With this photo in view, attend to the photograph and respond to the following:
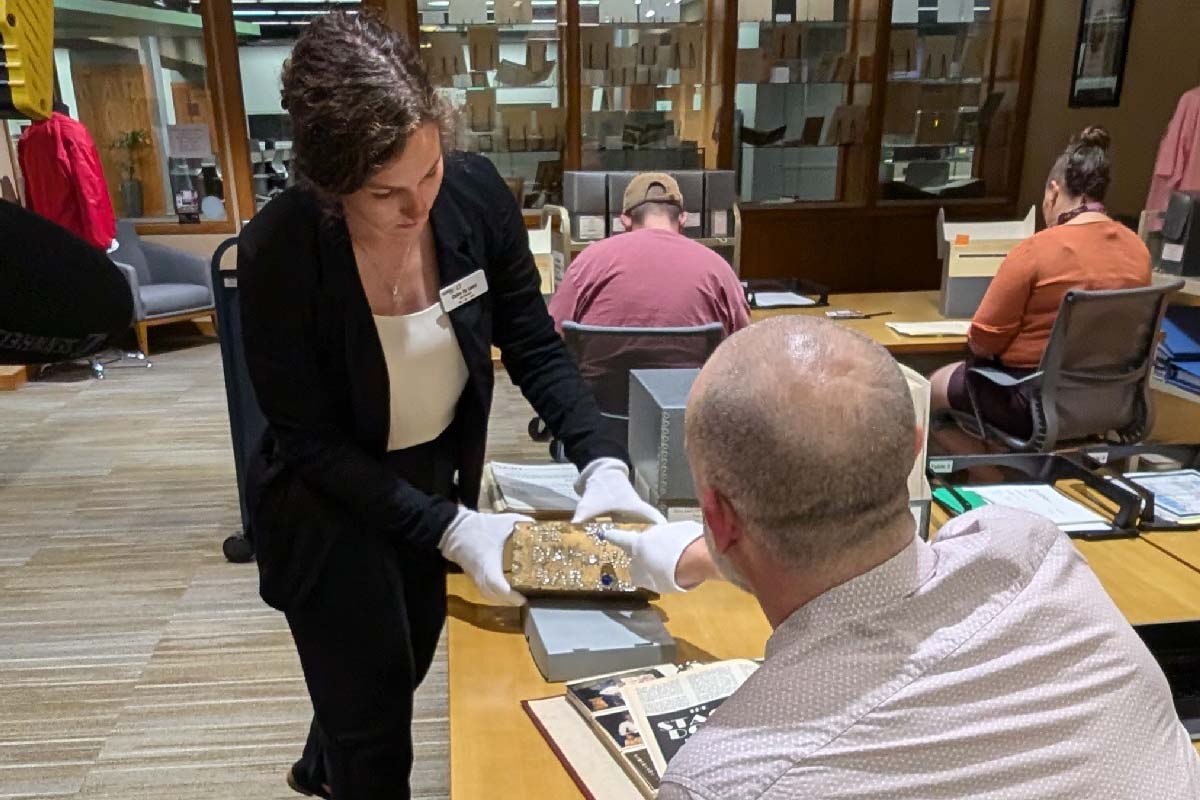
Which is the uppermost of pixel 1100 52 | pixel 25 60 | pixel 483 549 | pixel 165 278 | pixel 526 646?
pixel 1100 52

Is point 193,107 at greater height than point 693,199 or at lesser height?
greater

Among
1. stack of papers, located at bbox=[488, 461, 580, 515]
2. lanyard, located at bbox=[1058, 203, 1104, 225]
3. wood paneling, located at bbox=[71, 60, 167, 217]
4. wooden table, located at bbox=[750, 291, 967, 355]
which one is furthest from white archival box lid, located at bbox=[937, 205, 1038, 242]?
wood paneling, located at bbox=[71, 60, 167, 217]

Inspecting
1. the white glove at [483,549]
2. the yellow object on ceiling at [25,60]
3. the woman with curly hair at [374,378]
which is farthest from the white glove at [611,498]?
the yellow object on ceiling at [25,60]

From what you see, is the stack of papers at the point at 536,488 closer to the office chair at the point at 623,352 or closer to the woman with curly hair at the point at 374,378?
the woman with curly hair at the point at 374,378

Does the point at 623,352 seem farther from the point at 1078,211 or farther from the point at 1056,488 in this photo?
the point at 1078,211

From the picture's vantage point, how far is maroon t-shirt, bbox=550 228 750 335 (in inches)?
96.7

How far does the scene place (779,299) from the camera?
3.49 meters

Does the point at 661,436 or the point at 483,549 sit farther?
the point at 661,436

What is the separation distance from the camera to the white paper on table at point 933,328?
3.11m

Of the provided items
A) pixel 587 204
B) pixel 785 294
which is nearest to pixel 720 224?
pixel 785 294

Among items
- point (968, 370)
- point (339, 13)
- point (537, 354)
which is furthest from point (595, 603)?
point (968, 370)

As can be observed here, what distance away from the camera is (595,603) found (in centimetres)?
129

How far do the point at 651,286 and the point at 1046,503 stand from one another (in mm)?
1130

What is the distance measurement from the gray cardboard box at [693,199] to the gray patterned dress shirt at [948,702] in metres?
3.15
